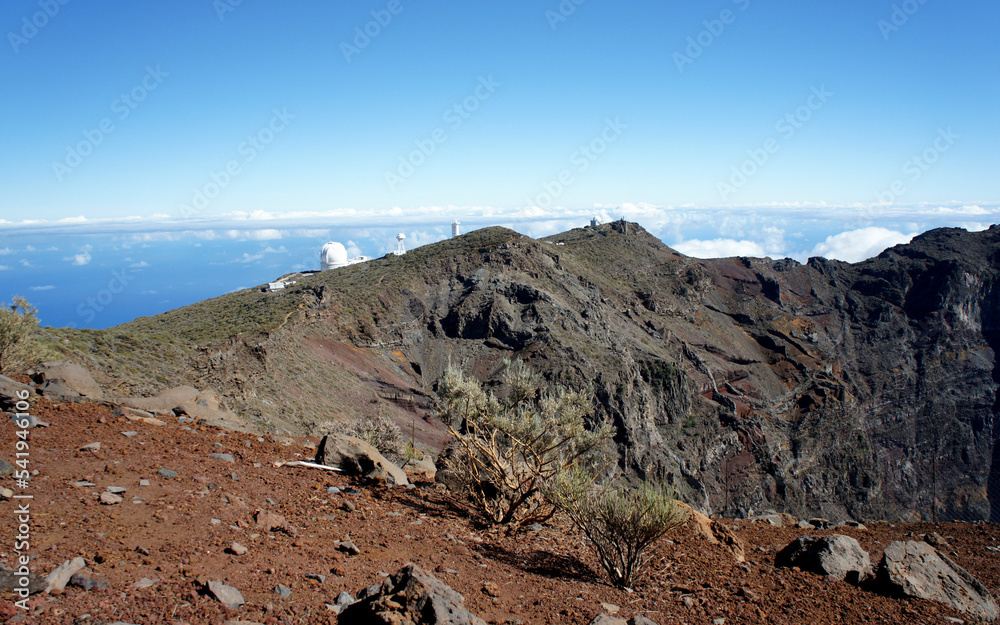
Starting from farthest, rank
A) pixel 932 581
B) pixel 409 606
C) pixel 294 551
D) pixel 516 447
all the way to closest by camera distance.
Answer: pixel 516 447 < pixel 932 581 < pixel 294 551 < pixel 409 606

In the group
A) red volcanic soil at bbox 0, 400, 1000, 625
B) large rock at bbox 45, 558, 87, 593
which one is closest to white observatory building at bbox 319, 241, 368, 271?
red volcanic soil at bbox 0, 400, 1000, 625

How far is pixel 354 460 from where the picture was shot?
8.62 metres

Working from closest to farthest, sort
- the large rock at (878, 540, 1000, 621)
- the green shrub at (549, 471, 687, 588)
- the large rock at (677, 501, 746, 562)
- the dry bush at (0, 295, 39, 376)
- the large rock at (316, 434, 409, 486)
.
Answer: the green shrub at (549, 471, 687, 588), the large rock at (878, 540, 1000, 621), the large rock at (677, 501, 746, 562), the large rock at (316, 434, 409, 486), the dry bush at (0, 295, 39, 376)

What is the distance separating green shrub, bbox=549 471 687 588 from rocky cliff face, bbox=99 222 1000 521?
1169cm

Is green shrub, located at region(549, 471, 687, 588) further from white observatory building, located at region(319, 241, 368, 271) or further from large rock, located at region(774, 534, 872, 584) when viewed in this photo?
white observatory building, located at region(319, 241, 368, 271)

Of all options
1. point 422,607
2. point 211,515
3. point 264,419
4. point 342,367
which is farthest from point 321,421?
point 422,607

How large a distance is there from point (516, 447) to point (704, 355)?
42386mm

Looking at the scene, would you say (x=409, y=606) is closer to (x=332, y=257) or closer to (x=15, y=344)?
(x=15, y=344)

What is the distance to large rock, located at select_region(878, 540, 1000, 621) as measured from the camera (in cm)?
586

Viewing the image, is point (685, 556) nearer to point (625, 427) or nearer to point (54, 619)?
point (54, 619)

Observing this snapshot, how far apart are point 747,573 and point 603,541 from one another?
185 centimetres

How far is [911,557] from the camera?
6297mm

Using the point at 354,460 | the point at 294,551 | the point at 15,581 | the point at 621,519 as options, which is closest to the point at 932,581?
the point at 621,519

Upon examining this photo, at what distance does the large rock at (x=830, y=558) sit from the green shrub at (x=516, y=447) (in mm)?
2909
